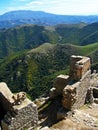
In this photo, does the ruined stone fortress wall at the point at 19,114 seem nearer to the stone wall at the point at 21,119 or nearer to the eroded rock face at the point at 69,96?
the stone wall at the point at 21,119

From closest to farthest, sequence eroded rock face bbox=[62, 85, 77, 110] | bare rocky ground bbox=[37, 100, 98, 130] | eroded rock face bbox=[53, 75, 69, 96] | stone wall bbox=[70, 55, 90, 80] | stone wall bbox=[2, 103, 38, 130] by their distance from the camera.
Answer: stone wall bbox=[2, 103, 38, 130]
bare rocky ground bbox=[37, 100, 98, 130]
eroded rock face bbox=[62, 85, 77, 110]
stone wall bbox=[70, 55, 90, 80]
eroded rock face bbox=[53, 75, 69, 96]

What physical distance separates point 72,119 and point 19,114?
23.3ft

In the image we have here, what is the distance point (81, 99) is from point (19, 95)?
10400 millimetres

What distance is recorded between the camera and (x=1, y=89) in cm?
2792

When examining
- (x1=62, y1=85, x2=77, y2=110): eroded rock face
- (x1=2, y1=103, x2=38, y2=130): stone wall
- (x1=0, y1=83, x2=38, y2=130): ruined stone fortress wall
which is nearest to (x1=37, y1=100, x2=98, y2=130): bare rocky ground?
(x1=62, y1=85, x2=77, y2=110): eroded rock face

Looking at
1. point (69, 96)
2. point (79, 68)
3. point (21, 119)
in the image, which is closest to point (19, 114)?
point (21, 119)

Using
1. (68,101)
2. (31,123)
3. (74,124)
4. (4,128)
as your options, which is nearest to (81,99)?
(68,101)

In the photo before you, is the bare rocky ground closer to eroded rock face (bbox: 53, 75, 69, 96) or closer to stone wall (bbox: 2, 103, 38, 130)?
stone wall (bbox: 2, 103, 38, 130)

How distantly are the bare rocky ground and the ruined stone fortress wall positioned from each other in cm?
159

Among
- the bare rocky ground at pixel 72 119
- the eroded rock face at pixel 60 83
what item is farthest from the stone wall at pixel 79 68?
the bare rocky ground at pixel 72 119

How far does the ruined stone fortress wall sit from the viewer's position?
24.2 meters

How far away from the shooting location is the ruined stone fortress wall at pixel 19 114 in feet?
79.3

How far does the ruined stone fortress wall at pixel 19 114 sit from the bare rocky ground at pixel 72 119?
159 centimetres

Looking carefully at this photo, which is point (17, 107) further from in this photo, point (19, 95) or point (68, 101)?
point (68, 101)
